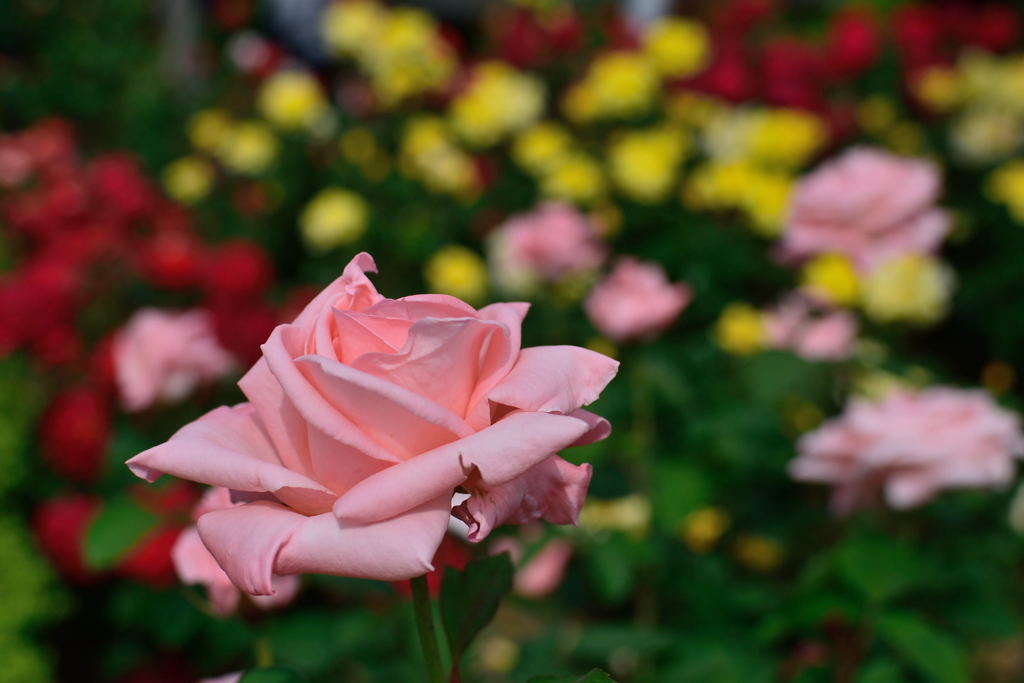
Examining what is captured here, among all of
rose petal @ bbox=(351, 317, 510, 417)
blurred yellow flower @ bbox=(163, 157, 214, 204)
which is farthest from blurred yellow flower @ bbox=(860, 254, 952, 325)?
blurred yellow flower @ bbox=(163, 157, 214, 204)

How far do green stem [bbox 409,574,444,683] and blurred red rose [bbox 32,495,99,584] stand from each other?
141 centimetres

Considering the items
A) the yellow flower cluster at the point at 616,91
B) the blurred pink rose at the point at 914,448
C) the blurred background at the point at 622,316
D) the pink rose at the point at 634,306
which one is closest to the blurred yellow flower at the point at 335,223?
the blurred background at the point at 622,316

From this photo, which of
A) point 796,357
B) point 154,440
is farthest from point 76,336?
point 796,357

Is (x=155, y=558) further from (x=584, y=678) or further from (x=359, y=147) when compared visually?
(x=359, y=147)

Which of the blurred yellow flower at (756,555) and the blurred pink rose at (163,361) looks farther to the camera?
the blurred yellow flower at (756,555)

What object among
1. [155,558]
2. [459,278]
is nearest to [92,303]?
[459,278]

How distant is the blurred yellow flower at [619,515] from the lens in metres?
1.54

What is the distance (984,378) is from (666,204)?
47.6 inches

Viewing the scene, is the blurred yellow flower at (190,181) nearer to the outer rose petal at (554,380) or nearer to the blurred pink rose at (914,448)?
the blurred pink rose at (914,448)

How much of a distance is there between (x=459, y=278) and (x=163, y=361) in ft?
3.22

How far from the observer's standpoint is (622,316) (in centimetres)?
160

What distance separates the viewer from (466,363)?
501mm

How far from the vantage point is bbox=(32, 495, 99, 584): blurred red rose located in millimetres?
1780

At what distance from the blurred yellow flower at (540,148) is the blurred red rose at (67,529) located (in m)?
1.63
